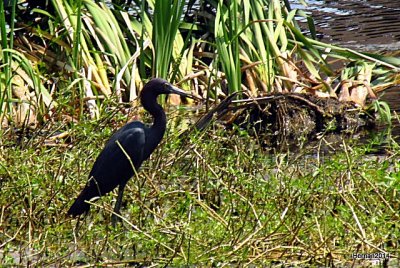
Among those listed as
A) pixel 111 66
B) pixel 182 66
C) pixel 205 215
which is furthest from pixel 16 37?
pixel 205 215

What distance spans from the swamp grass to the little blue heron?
0.12 m

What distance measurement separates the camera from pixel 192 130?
21.4 feet

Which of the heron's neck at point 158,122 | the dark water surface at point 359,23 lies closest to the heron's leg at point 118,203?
the heron's neck at point 158,122

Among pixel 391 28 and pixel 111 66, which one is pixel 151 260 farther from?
pixel 391 28

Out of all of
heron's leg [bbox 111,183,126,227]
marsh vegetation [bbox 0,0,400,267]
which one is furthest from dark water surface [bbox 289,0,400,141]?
heron's leg [bbox 111,183,126,227]

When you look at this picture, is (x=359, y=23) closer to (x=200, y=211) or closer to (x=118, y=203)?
(x=118, y=203)

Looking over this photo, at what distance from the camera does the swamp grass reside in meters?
4.85

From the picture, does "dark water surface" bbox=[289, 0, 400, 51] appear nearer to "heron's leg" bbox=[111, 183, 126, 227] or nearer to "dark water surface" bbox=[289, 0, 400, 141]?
"dark water surface" bbox=[289, 0, 400, 141]

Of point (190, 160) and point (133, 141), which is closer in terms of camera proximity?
point (133, 141)

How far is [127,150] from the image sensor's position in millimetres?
6000

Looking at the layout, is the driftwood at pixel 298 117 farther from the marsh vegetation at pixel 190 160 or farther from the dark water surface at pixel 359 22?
the dark water surface at pixel 359 22

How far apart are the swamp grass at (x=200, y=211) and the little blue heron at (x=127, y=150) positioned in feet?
0.38

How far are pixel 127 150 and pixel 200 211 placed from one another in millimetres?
922

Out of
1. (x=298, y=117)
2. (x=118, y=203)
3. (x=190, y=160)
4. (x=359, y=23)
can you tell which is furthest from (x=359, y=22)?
(x=118, y=203)
